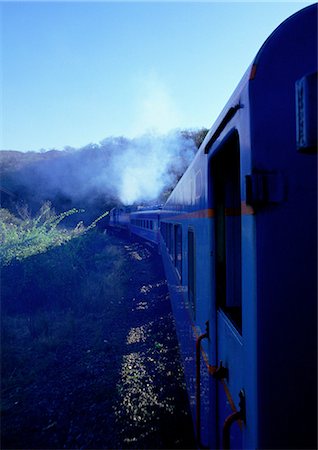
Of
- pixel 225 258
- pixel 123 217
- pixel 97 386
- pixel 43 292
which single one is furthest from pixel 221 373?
pixel 123 217

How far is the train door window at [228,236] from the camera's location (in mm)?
2230

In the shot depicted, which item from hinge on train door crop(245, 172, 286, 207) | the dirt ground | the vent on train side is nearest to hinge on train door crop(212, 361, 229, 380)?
hinge on train door crop(245, 172, 286, 207)

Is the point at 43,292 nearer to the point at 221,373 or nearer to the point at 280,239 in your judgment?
the point at 221,373

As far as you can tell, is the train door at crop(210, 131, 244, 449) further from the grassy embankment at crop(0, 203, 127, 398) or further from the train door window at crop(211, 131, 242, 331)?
the grassy embankment at crop(0, 203, 127, 398)

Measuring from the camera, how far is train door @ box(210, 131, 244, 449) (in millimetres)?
1913

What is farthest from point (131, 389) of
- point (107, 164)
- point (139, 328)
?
point (107, 164)

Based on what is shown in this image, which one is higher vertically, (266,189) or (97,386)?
(266,189)

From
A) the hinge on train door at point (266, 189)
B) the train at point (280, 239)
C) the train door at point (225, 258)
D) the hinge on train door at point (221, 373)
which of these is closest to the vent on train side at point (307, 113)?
the train at point (280, 239)

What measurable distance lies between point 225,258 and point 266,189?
3.76 ft

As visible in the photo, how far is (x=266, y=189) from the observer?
1184mm

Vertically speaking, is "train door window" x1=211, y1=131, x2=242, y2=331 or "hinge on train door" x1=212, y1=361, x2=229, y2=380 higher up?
"train door window" x1=211, y1=131, x2=242, y2=331

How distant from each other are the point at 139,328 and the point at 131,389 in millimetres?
2307

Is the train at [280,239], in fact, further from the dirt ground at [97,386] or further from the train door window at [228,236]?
the dirt ground at [97,386]

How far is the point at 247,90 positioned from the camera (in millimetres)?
1285
